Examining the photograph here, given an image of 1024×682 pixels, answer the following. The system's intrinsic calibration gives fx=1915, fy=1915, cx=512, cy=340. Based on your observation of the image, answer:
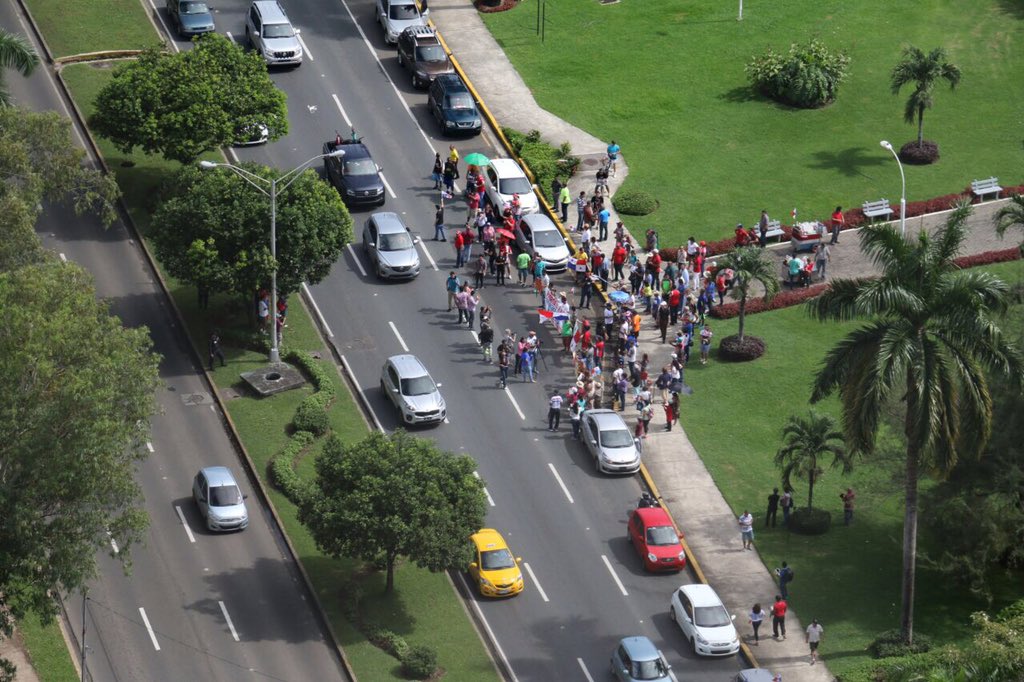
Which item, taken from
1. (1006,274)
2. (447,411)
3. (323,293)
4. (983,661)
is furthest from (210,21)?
(983,661)

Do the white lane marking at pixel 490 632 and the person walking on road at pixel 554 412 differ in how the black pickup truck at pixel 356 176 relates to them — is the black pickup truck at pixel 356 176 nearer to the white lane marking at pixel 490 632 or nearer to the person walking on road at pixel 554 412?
the person walking on road at pixel 554 412

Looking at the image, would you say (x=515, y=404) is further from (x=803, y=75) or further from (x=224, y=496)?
(x=803, y=75)

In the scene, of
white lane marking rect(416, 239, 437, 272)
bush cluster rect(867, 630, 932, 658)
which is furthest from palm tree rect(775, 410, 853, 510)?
white lane marking rect(416, 239, 437, 272)

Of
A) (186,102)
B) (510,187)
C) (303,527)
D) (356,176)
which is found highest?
(186,102)

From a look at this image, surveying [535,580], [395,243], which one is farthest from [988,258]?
[535,580]

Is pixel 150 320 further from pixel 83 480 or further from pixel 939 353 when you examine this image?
pixel 939 353

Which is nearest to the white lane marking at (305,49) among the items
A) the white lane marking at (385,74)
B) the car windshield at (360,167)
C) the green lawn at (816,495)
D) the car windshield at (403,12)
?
the white lane marking at (385,74)
